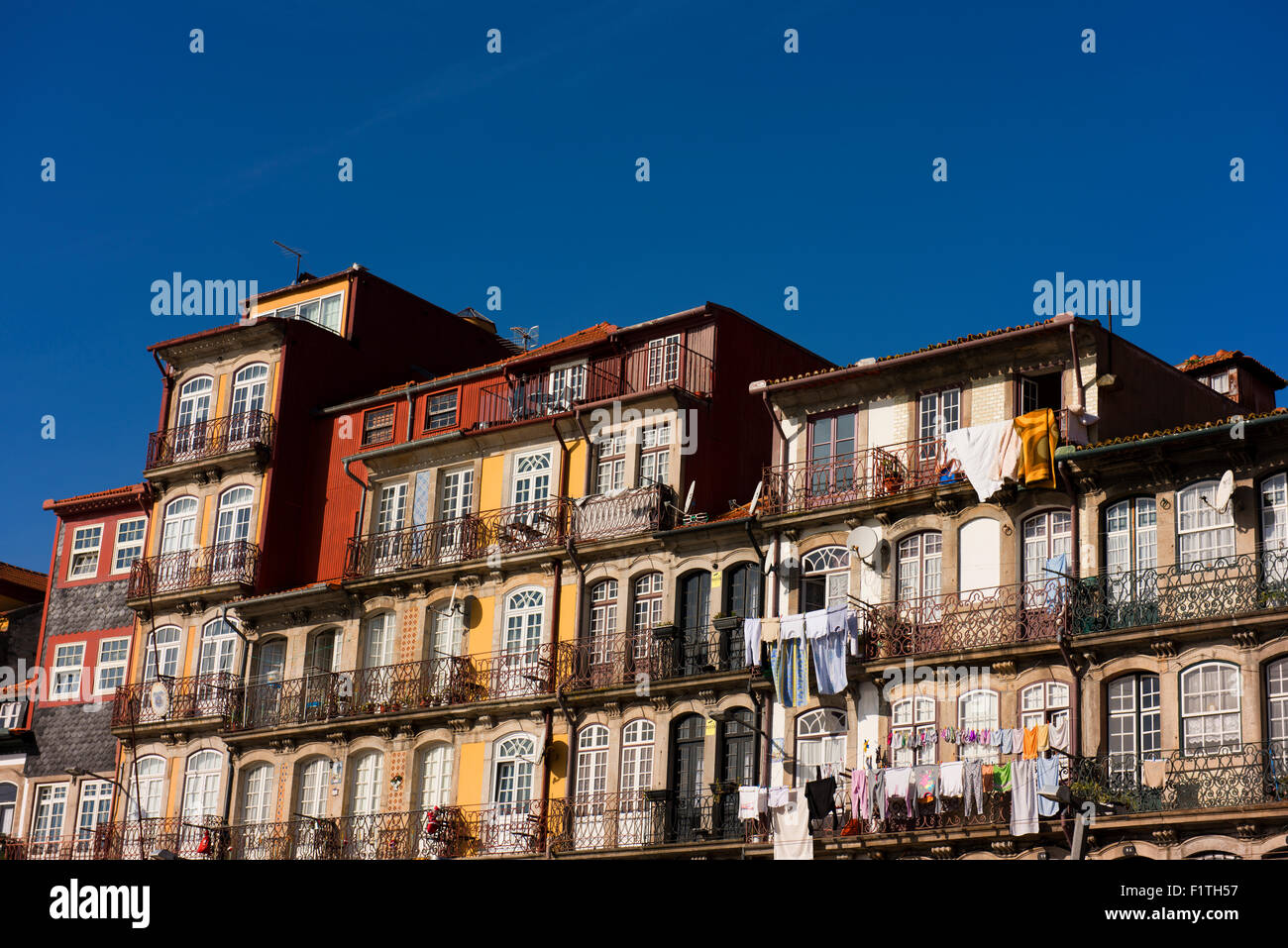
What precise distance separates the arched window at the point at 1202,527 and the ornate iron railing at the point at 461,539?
17.3 metres

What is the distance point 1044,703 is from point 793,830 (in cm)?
640

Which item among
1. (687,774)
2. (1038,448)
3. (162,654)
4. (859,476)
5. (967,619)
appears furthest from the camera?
(162,654)

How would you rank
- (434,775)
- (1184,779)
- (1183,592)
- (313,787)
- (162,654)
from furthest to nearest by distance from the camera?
(162,654) < (313,787) < (434,775) < (1183,592) < (1184,779)

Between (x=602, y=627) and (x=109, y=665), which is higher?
(x=602, y=627)

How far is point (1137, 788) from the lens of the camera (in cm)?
3444

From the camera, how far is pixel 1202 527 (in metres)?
35.7

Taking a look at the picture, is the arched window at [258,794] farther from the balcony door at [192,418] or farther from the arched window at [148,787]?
the balcony door at [192,418]

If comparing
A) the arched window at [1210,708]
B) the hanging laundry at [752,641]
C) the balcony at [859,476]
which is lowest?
the arched window at [1210,708]

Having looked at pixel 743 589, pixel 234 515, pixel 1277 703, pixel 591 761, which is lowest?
pixel 591 761

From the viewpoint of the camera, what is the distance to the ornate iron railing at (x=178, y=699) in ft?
173

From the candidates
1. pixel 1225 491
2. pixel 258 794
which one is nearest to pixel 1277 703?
pixel 1225 491

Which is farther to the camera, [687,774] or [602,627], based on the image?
[602,627]

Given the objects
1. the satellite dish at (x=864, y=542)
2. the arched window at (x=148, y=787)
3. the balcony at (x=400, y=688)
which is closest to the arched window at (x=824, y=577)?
the satellite dish at (x=864, y=542)

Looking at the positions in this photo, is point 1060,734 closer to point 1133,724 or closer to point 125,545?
point 1133,724
